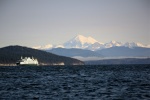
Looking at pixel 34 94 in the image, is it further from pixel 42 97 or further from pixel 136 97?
pixel 136 97

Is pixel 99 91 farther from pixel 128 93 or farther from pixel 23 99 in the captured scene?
pixel 23 99

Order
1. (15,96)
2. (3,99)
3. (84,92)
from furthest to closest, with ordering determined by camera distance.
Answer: (84,92)
(15,96)
(3,99)

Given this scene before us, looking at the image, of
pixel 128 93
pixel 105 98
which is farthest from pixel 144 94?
pixel 105 98

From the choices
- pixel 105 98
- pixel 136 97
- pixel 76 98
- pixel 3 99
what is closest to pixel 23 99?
pixel 3 99

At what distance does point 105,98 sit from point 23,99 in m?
11.3

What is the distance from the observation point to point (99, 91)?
220ft

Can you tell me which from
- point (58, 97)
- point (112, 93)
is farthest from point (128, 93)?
point (58, 97)

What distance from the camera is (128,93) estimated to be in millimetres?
63031

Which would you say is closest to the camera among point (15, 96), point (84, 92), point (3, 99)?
point (3, 99)

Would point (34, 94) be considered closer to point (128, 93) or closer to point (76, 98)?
point (76, 98)

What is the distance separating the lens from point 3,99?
56.2 m

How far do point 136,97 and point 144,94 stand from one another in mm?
3594

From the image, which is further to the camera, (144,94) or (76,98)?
(144,94)

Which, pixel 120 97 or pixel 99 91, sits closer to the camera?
pixel 120 97
